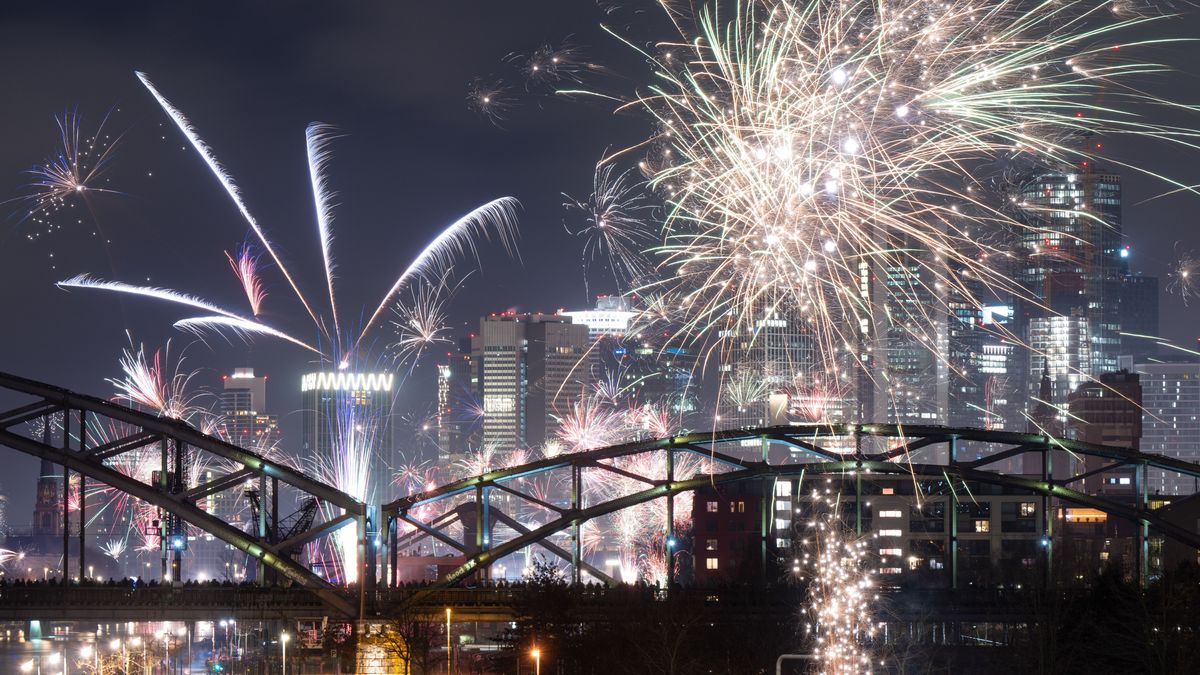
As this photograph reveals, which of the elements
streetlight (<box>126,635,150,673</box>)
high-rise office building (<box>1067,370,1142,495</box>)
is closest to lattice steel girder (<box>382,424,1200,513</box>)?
streetlight (<box>126,635,150,673</box>)

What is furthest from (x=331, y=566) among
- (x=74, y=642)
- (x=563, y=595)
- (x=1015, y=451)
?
(x=1015, y=451)

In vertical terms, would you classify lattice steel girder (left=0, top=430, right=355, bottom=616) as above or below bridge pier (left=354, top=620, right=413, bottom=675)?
above

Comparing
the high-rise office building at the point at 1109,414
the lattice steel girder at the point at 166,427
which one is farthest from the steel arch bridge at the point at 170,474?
the high-rise office building at the point at 1109,414

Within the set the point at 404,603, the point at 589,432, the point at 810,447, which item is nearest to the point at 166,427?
the point at 404,603

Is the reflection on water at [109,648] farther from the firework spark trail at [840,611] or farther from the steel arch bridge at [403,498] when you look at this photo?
the firework spark trail at [840,611]

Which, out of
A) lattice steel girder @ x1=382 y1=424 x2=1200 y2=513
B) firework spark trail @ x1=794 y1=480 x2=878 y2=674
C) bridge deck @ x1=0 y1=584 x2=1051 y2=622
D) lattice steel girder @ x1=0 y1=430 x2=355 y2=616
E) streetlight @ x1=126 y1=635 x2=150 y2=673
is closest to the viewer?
firework spark trail @ x1=794 y1=480 x2=878 y2=674

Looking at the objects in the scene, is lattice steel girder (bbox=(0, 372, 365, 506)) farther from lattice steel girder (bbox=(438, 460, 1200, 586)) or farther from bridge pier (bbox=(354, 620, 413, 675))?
lattice steel girder (bbox=(438, 460, 1200, 586))

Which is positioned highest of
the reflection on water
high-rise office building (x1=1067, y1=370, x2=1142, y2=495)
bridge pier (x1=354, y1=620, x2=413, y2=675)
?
high-rise office building (x1=1067, y1=370, x2=1142, y2=495)

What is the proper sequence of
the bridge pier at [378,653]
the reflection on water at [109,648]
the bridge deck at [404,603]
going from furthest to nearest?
the reflection on water at [109,648], the bridge deck at [404,603], the bridge pier at [378,653]

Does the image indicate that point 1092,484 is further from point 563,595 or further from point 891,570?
point 563,595
